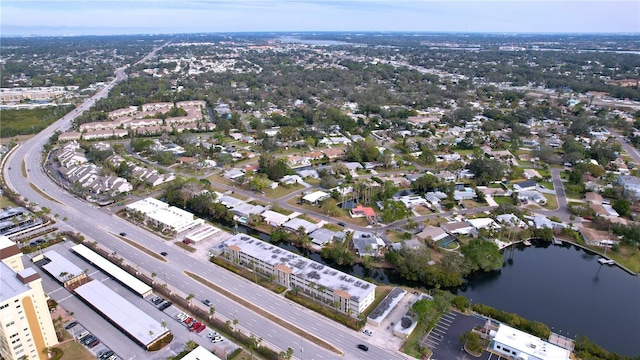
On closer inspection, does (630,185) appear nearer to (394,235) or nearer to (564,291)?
(564,291)

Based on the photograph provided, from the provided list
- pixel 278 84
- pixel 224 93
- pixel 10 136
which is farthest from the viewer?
pixel 278 84

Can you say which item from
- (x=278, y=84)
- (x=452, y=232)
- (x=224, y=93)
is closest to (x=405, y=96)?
(x=278, y=84)

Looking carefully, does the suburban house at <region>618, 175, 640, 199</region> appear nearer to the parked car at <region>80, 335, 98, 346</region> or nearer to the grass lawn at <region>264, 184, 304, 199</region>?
the grass lawn at <region>264, 184, 304, 199</region>

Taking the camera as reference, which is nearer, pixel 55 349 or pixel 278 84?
pixel 55 349

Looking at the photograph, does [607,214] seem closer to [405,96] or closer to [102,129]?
[405,96]

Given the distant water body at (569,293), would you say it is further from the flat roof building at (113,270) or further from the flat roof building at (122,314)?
the flat roof building at (113,270)

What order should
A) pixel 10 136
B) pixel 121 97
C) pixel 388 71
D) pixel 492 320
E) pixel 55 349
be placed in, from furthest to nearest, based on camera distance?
pixel 388 71 → pixel 121 97 → pixel 10 136 → pixel 492 320 → pixel 55 349

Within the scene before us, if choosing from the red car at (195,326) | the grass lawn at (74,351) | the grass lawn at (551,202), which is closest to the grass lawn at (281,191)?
the red car at (195,326)
